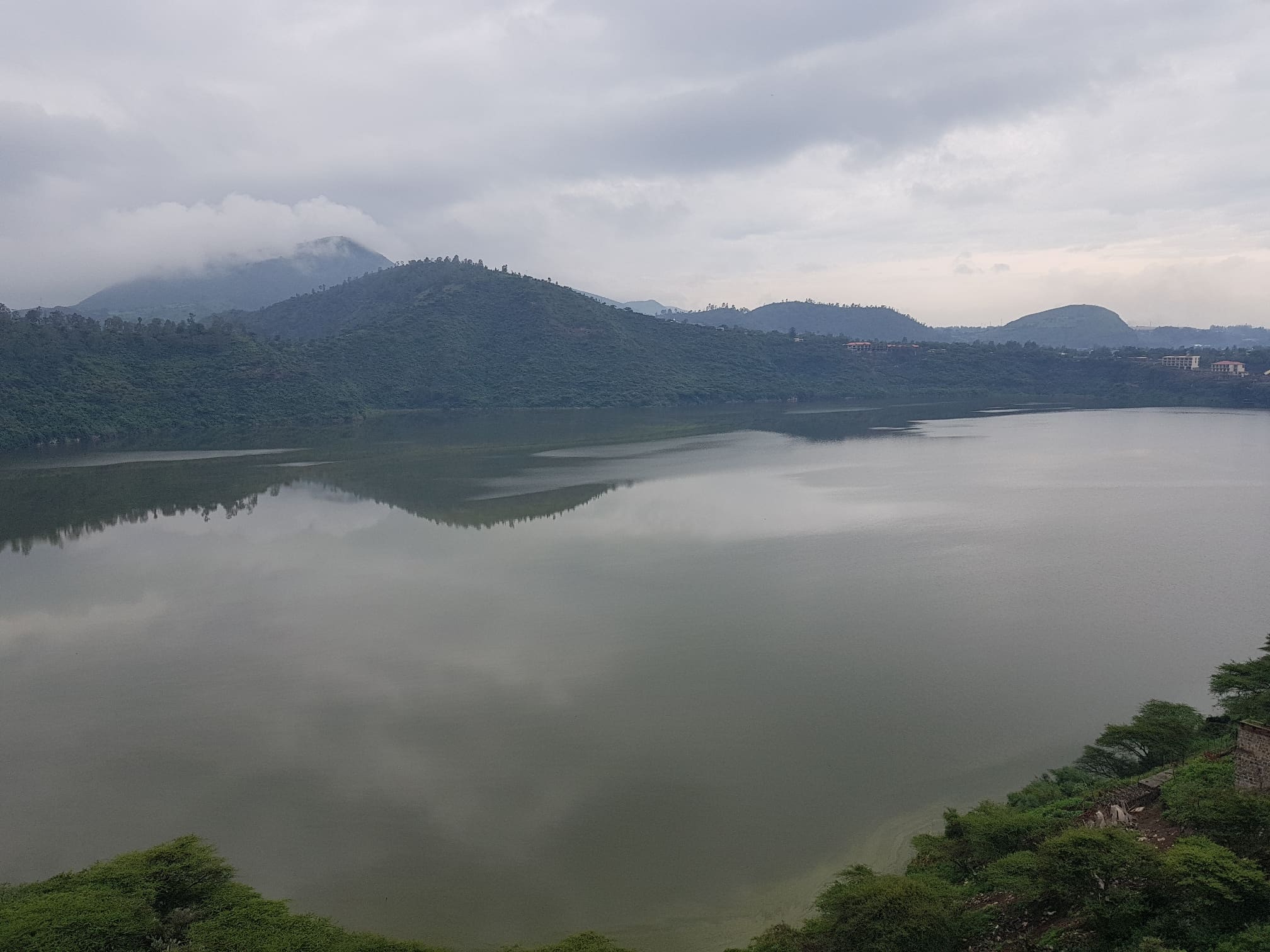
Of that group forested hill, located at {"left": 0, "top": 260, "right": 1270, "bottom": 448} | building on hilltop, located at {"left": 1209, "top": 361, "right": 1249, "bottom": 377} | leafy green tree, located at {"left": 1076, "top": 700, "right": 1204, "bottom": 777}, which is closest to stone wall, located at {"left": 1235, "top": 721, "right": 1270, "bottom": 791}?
leafy green tree, located at {"left": 1076, "top": 700, "right": 1204, "bottom": 777}

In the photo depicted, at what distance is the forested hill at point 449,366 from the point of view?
46000 mm

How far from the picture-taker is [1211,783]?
629 cm

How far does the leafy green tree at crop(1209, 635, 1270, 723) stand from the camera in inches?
307

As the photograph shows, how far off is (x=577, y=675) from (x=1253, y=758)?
23.9 ft

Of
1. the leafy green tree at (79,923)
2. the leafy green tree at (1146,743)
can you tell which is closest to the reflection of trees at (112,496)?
the leafy green tree at (79,923)

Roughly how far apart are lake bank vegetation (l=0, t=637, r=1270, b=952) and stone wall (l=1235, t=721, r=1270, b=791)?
159 millimetres

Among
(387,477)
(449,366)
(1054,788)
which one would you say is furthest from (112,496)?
(449,366)

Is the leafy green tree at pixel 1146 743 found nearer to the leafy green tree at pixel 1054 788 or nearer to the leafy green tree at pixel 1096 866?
the leafy green tree at pixel 1054 788

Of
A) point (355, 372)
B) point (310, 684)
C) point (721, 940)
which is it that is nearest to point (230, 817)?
point (310, 684)

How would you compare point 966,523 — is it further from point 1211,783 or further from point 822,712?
point 1211,783

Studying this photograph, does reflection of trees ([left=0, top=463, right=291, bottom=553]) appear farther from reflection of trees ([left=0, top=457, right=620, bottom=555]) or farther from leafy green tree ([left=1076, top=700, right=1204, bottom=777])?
leafy green tree ([left=1076, top=700, right=1204, bottom=777])

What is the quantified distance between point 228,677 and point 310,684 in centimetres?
128

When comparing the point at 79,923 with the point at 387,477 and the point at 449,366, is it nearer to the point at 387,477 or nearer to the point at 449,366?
the point at 387,477

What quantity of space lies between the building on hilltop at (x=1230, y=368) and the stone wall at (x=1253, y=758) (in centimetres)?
7118
